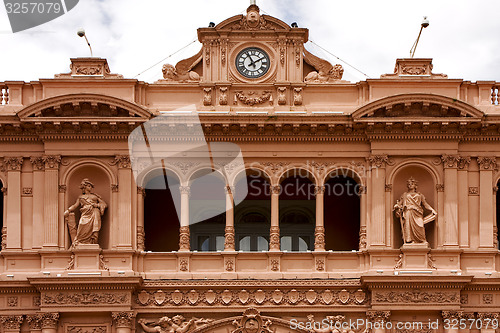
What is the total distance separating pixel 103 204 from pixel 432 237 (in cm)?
1169

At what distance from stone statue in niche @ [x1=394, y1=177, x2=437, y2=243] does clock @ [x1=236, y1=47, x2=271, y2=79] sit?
6800 mm

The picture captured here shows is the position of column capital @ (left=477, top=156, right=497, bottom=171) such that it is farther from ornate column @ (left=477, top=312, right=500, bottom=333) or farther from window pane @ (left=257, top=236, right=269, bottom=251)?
window pane @ (left=257, top=236, right=269, bottom=251)

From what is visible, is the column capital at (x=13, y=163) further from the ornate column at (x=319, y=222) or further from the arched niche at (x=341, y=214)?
the arched niche at (x=341, y=214)

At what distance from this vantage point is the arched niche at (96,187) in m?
45.8

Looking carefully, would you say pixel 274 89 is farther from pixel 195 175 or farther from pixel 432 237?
pixel 432 237

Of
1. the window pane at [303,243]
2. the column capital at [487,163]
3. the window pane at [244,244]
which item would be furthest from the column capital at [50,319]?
the column capital at [487,163]

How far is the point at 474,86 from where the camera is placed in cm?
4666

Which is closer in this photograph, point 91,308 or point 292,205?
point 91,308

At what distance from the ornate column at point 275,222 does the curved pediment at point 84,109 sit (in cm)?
523

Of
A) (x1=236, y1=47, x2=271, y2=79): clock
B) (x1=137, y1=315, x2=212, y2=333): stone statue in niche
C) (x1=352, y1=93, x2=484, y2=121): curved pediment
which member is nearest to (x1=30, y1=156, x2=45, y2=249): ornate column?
(x1=137, y1=315, x2=212, y2=333): stone statue in niche

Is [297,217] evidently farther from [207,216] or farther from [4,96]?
[4,96]

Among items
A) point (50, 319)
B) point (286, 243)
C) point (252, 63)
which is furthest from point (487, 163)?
point (50, 319)

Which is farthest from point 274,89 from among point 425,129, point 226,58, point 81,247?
point 81,247

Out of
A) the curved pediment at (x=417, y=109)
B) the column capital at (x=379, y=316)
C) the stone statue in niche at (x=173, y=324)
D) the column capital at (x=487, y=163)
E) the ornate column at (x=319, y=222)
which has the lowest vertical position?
the stone statue in niche at (x=173, y=324)
